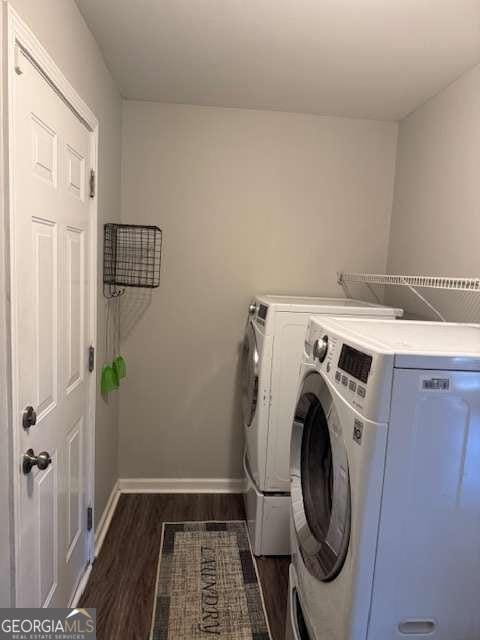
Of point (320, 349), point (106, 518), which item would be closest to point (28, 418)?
point (320, 349)

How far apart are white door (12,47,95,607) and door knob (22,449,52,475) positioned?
0.6 inches

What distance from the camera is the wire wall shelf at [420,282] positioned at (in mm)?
1411

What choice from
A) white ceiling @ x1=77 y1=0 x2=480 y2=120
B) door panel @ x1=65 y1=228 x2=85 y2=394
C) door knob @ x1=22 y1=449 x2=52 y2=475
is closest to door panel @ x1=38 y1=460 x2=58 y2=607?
door knob @ x1=22 y1=449 x2=52 y2=475

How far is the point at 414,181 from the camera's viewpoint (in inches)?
94.7

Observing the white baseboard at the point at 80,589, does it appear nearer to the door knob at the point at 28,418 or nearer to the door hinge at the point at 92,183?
the door knob at the point at 28,418

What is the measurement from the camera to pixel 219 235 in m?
2.62

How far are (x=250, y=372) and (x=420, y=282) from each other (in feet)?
3.18

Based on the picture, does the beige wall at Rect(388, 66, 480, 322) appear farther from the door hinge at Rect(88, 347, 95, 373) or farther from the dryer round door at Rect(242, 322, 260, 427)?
the door hinge at Rect(88, 347, 95, 373)

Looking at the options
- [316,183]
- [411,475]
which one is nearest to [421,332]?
[411,475]

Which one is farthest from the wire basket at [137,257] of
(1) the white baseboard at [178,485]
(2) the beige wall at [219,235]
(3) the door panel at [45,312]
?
(1) the white baseboard at [178,485]

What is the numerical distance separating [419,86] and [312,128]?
66 centimetres

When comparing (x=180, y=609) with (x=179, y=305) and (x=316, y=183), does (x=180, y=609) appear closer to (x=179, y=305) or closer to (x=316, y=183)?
(x=179, y=305)

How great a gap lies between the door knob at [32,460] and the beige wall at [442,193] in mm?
1763

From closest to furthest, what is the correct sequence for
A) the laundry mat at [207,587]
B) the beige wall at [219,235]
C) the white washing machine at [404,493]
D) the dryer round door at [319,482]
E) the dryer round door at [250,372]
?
the white washing machine at [404,493] → the dryer round door at [319,482] → the laundry mat at [207,587] → the dryer round door at [250,372] → the beige wall at [219,235]
